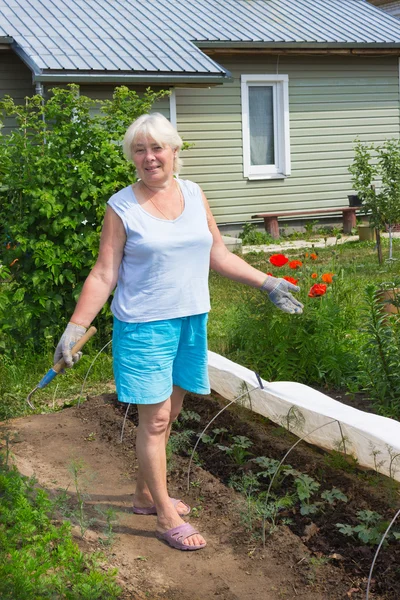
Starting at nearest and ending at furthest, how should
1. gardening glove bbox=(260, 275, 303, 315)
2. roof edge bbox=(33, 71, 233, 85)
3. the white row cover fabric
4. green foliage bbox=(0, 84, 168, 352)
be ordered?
the white row cover fabric, gardening glove bbox=(260, 275, 303, 315), green foliage bbox=(0, 84, 168, 352), roof edge bbox=(33, 71, 233, 85)

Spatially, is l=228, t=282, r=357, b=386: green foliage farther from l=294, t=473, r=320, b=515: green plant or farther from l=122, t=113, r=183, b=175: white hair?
l=122, t=113, r=183, b=175: white hair

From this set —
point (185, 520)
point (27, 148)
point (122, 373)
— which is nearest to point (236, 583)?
point (185, 520)

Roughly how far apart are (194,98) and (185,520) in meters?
10.2

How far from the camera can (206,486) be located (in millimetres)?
4016

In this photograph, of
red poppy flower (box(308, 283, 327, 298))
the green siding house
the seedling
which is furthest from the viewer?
the green siding house

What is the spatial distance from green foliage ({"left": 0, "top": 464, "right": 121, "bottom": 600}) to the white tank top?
887 mm

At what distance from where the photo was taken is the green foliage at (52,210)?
234 inches

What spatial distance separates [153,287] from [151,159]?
1.70 ft

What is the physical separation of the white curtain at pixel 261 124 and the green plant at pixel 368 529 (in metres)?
11.1

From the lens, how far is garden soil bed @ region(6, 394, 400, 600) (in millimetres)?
3117

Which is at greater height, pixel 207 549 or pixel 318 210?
pixel 318 210

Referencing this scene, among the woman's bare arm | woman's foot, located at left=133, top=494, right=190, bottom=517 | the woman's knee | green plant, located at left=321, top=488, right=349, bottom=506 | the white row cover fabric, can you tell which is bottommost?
woman's foot, located at left=133, top=494, right=190, bottom=517

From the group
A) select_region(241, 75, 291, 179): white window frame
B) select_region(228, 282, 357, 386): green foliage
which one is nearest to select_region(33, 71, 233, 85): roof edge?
select_region(241, 75, 291, 179): white window frame

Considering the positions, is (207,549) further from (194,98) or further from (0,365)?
(194,98)
